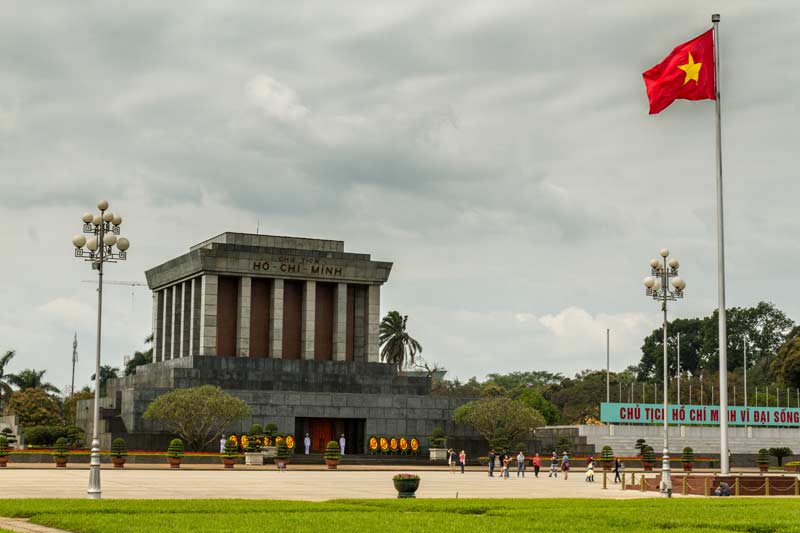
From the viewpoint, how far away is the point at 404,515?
2881cm

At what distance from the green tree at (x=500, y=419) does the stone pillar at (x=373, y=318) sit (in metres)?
12.1

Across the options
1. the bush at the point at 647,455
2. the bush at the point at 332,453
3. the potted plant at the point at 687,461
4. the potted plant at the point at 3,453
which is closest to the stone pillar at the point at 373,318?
the bush at the point at 647,455

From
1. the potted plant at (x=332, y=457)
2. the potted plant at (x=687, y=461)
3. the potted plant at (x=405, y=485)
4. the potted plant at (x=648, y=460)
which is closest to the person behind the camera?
the potted plant at (x=405, y=485)

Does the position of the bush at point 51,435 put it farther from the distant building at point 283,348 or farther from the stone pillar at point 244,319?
the stone pillar at point 244,319

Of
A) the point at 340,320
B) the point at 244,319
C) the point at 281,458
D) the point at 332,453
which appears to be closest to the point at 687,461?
the point at 332,453

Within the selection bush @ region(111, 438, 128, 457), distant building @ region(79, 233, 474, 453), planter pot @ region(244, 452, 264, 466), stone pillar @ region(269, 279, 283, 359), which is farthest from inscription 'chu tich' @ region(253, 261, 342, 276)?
bush @ region(111, 438, 128, 457)

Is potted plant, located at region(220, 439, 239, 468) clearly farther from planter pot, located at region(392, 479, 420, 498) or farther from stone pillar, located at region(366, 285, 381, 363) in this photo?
planter pot, located at region(392, 479, 420, 498)

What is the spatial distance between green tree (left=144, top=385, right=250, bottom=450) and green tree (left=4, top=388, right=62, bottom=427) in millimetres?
30398

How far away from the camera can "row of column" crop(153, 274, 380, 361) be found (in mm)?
87375

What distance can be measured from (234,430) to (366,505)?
47014mm

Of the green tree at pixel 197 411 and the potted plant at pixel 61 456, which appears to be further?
the green tree at pixel 197 411

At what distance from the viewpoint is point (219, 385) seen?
271ft

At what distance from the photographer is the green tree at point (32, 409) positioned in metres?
102

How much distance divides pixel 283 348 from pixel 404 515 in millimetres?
62374
